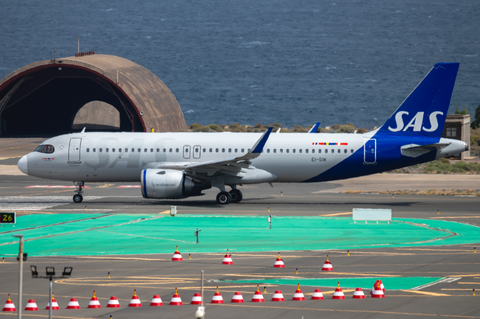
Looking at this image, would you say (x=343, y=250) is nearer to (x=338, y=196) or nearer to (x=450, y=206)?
(x=450, y=206)

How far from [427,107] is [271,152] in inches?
365

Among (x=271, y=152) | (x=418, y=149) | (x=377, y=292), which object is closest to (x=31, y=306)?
(x=377, y=292)

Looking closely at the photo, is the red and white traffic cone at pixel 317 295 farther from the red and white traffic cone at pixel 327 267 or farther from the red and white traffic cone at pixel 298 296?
the red and white traffic cone at pixel 327 267

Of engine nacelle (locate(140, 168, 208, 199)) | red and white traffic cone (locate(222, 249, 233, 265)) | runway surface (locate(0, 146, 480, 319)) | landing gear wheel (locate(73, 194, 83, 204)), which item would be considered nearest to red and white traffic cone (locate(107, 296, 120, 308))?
runway surface (locate(0, 146, 480, 319))

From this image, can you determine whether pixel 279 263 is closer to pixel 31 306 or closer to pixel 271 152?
pixel 31 306

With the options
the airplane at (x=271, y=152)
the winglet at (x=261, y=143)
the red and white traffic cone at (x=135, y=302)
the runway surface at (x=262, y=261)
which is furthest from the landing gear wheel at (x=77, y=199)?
the red and white traffic cone at (x=135, y=302)

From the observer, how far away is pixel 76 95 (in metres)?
99.4

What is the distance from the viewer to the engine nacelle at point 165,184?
38.6 metres

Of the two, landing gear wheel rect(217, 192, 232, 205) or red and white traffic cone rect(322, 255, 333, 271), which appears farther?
landing gear wheel rect(217, 192, 232, 205)

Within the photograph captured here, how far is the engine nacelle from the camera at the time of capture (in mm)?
38625

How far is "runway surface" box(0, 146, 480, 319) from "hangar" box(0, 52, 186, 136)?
28585 millimetres

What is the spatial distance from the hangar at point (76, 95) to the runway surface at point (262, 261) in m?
28.6

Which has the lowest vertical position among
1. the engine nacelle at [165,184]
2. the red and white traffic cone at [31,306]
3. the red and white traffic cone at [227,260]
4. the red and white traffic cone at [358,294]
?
the red and white traffic cone at [31,306]

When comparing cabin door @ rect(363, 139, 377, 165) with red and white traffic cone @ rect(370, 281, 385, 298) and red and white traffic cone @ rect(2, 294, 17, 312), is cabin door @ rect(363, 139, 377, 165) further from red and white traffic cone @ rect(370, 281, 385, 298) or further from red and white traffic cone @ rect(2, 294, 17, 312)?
red and white traffic cone @ rect(2, 294, 17, 312)
